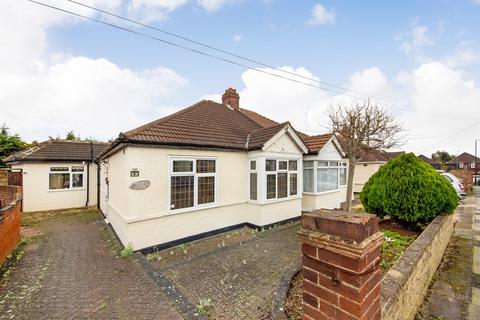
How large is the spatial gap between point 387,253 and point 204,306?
13.9 feet

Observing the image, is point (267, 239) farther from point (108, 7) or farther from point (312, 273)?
point (108, 7)

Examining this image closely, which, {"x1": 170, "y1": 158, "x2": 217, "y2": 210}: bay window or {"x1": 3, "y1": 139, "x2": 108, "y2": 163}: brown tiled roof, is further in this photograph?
{"x1": 3, "y1": 139, "x2": 108, "y2": 163}: brown tiled roof

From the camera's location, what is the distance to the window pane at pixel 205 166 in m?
7.63

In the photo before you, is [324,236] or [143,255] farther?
[143,255]

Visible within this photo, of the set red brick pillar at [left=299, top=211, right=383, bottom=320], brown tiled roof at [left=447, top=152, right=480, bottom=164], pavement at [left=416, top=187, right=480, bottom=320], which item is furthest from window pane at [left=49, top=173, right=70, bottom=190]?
brown tiled roof at [left=447, top=152, right=480, bottom=164]

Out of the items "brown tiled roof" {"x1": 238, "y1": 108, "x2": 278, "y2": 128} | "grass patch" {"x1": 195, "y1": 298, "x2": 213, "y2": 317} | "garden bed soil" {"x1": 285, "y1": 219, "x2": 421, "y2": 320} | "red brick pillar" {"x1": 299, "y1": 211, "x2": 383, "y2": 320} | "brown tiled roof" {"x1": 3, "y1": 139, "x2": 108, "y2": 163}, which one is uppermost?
"brown tiled roof" {"x1": 238, "y1": 108, "x2": 278, "y2": 128}

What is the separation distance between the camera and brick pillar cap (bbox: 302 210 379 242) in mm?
1413

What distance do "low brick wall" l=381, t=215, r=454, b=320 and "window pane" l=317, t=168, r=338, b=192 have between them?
20.1ft

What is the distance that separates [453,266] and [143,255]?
818cm

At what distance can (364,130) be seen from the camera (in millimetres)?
9914

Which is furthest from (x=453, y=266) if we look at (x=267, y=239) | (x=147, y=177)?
(x=147, y=177)

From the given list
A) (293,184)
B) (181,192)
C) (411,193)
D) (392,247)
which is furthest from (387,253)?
(181,192)

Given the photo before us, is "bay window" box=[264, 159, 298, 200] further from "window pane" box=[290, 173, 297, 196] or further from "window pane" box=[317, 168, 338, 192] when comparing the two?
"window pane" box=[317, 168, 338, 192]

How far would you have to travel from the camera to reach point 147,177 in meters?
6.53
